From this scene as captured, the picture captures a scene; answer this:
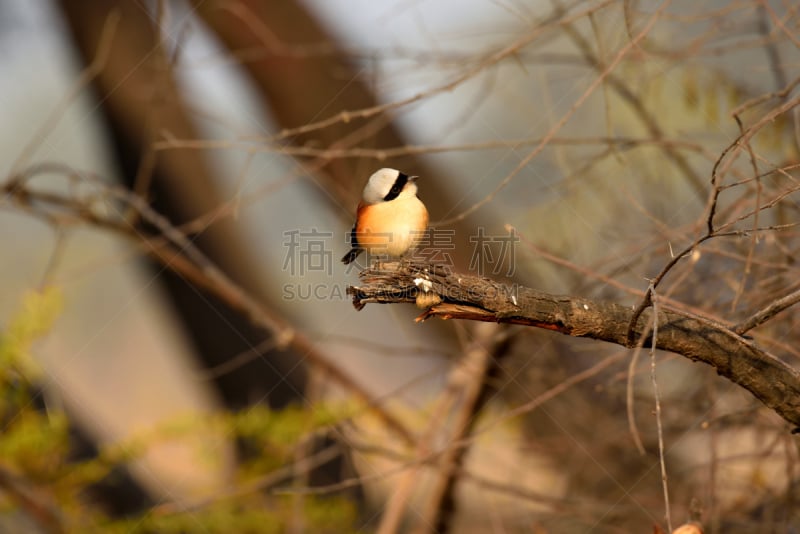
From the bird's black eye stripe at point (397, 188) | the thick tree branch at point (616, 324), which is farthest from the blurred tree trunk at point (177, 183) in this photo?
the thick tree branch at point (616, 324)

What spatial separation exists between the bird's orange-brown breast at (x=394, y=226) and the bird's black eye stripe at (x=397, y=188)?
0.18 feet

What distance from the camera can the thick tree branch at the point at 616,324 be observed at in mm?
1882

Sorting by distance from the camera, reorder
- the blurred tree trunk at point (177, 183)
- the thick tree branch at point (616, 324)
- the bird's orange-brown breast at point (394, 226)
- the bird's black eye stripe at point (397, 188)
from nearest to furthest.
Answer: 1. the thick tree branch at point (616, 324)
2. the bird's orange-brown breast at point (394, 226)
3. the bird's black eye stripe at point (397, 188)
4. the blurred tree trunk at point (177, 183)

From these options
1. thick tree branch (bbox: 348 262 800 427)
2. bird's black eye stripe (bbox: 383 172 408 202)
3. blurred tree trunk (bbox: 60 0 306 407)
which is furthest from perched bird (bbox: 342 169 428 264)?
blurred tree trunk (bbox: 60 0 306 407)

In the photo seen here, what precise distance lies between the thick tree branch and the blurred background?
572mm

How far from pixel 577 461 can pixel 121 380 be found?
31.4 feet

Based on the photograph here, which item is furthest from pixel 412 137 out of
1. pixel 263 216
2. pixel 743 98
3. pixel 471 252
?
pixel 263 216

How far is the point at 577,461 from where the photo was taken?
14.0ft

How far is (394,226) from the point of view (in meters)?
2.66

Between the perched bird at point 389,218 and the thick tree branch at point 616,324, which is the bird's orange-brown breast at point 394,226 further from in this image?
the thick tree branch at point 616,324

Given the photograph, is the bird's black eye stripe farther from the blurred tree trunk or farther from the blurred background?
the blurred tree trunk

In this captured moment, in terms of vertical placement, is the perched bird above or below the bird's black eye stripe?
below

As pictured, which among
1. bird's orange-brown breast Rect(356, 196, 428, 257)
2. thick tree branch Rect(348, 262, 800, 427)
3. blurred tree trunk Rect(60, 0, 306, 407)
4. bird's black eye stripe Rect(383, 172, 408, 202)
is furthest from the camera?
blurred tree trunk Rect(60, 0, 306, 407)

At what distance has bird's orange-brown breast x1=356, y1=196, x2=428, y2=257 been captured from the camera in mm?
2662
